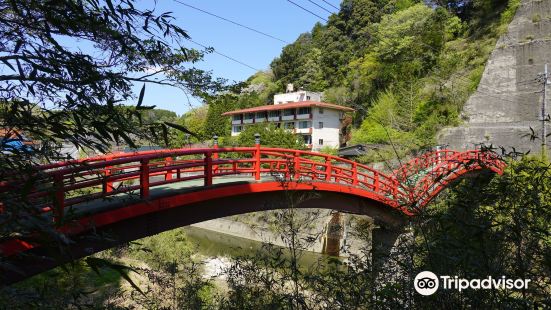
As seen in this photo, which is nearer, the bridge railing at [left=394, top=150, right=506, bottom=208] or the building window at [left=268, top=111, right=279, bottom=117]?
the bridge railing at [left=394, top=150, right=506, bottom=208]

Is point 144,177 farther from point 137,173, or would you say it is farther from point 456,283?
point 456,283

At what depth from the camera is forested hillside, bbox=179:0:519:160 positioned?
2652 cm

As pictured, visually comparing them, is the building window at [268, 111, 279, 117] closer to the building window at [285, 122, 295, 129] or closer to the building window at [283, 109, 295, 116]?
the building window at [283, 109, 295, 116]

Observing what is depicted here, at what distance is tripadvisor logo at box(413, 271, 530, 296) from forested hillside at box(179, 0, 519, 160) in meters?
18.0

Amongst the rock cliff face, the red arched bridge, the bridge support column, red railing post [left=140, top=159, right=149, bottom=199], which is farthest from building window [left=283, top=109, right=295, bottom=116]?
the bridge support column

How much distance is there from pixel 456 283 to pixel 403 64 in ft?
103

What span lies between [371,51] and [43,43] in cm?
3738

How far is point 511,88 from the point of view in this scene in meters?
25.0

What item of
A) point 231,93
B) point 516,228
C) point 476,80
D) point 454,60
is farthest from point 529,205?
point 454,60

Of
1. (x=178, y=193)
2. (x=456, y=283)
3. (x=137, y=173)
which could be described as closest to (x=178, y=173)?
(x=178, y=193)

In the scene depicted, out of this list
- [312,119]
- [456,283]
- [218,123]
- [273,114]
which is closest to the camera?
[456,283]

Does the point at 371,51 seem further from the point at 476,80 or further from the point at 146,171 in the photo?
the point at 146,171

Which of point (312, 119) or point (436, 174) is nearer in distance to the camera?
point (436, 174)

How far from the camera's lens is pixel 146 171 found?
499cm
